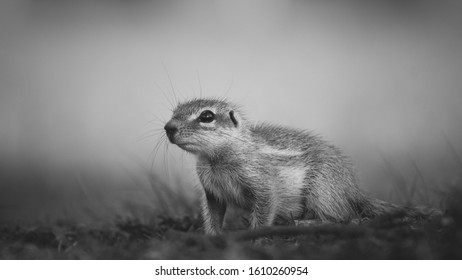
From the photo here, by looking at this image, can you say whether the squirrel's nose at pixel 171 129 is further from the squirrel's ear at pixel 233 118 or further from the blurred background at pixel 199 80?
the blurred background at pixel 199 80

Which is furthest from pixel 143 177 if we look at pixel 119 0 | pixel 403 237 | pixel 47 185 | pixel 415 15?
pixel 415 15

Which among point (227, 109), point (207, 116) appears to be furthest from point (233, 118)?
point (207, 116)

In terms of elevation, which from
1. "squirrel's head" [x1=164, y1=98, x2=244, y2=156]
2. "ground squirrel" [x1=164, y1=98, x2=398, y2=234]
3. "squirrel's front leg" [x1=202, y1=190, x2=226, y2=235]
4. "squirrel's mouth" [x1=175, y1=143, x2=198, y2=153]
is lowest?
"squirrel's front leg" [x1=202, y1=190, x2=226, y2=235]

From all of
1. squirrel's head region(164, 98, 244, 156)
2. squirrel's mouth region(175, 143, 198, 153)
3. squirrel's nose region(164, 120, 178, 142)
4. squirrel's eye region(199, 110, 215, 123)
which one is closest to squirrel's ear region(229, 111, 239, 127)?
squirrel's head region(164, 98, 244, 156)

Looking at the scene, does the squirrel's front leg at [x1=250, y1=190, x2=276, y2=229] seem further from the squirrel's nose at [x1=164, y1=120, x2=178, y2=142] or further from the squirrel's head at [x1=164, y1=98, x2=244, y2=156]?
the squirrel's nose at [x1=164, y1=120, x2=178, y2=142]

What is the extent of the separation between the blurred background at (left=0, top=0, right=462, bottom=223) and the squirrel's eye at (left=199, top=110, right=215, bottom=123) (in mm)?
497

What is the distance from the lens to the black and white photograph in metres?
3.46

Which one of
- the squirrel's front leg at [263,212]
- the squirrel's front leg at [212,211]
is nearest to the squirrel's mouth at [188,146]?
the squirrel's front leg at [212,211]

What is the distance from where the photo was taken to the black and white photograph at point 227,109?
3455 millimetres

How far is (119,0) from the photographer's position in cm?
445

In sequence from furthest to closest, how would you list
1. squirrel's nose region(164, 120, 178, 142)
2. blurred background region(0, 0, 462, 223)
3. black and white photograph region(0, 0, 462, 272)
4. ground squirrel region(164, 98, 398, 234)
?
blurred background region(0, 0, 462, 223)
black and white photograph region(0, 0, 462, 272)
ground squirrel region(164, 98, 398, 234)
squirrel's nose region(164, 120, 178, 142)

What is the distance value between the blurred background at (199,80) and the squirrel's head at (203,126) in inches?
15.3

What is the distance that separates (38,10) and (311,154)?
2.67 m

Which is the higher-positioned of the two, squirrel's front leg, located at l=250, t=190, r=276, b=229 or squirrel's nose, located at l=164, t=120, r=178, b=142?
squirrel's nose, located at l=164, t=120, r=178, b=142
